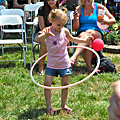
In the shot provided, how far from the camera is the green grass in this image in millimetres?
3346

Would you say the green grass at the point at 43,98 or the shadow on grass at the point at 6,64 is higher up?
the green grass at the point at 43,98

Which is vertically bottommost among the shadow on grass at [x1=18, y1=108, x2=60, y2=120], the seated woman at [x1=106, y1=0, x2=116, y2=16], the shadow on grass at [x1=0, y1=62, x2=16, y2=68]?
the shadow on grass at [x1=0, y1=62, x2=16, y2=68]

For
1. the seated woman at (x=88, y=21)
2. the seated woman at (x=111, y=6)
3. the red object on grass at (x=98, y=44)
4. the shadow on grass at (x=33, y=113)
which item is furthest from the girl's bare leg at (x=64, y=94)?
the seated woman at (x=111, y=6)

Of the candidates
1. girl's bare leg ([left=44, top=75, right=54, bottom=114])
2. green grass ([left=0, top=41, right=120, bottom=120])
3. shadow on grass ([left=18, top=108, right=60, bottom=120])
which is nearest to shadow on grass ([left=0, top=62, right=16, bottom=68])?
green grass ([left=0, top=41, right=120, bottom=120])

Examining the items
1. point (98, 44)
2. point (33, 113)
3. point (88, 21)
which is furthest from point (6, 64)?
point (33, 113)

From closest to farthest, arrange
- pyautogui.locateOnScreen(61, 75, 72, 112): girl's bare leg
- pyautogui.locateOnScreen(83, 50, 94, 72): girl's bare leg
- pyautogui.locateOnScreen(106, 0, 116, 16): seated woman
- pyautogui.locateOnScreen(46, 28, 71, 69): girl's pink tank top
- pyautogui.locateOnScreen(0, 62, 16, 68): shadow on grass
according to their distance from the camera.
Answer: pyautogui.locateOnScreen(46, 28, 71, 69): girl's pink tank top
pyautogui.locateOnScreen(61, 75, 72, 112): girl's bare leg
pyautogui.locateOnScreen(83, 50, 94, 72): girl's bare leg
pyautogui.locateOnScreen(0, 62, 16, 68): shadow on grass
pyautogui.locateOnScreen(106, 0, 116, 16): seated woman

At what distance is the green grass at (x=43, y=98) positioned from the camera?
11.0 feet

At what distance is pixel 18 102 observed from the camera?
375 cm

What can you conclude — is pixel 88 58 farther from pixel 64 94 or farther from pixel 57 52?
pixel 57 52

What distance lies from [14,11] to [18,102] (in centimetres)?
395

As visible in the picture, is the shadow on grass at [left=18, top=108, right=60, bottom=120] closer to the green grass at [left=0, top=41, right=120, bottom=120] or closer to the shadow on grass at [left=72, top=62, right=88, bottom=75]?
the green grass at [left=0, top=41, right=120, bottom=120]

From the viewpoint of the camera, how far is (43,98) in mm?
3859

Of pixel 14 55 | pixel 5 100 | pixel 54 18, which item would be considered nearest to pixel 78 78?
pixel 5 100

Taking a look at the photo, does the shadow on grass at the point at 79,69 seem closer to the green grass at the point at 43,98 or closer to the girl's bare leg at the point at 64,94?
the green grass at the point at 43,98
